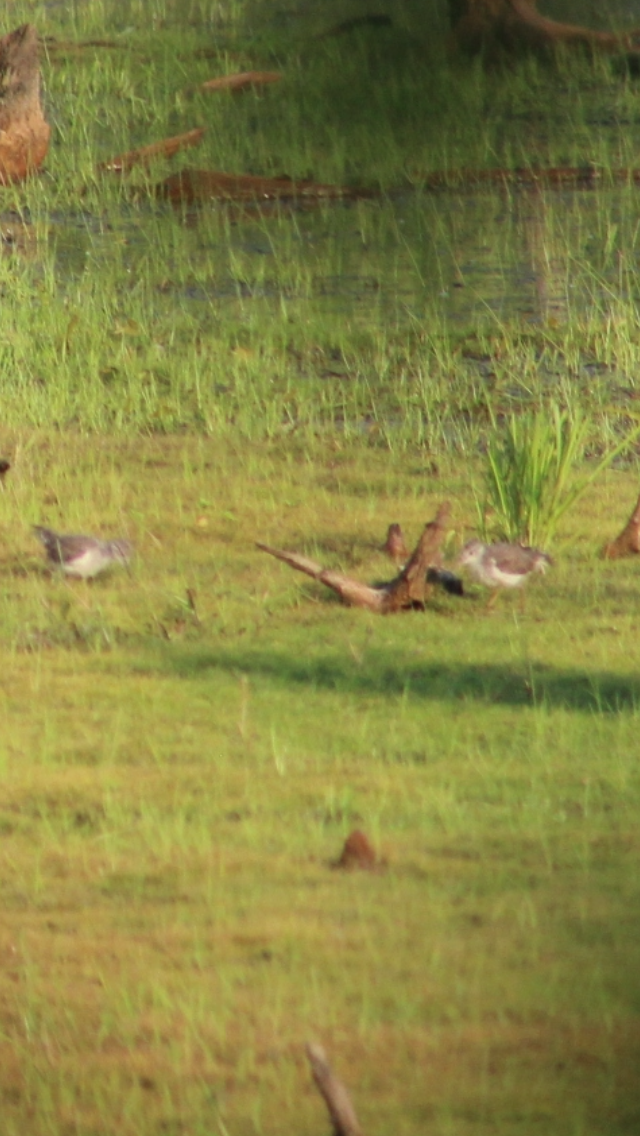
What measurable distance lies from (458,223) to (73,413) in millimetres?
3418

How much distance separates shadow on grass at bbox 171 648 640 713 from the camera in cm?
416

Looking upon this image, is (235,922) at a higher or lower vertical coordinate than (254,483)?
lower

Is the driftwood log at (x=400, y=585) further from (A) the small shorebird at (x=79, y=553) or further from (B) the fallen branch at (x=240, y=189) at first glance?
(B) the fallen branch at (x=240, y=189)

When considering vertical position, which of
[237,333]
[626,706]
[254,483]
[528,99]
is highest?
[528,99]

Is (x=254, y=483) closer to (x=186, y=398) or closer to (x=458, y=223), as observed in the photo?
(x=186, y=398)

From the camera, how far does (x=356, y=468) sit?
6.79 m

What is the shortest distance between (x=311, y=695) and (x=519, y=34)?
8190 millimetres

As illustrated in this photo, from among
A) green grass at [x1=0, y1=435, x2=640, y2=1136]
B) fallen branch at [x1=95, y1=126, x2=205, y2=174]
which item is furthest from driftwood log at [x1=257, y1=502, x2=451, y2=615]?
fallen branch at [x1=95, y1=126, x2=205, y2=174]

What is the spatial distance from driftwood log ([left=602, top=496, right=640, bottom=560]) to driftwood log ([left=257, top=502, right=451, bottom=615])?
2.24 ft

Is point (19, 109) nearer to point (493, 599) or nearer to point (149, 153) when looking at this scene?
point (149, 153)

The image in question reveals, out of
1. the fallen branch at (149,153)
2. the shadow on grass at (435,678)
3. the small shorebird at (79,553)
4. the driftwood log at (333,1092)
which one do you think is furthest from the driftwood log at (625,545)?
the fallen branch at (149,153)

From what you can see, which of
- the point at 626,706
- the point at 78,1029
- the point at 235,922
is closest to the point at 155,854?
the point at 235,922

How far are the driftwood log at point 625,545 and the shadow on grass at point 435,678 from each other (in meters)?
1.12

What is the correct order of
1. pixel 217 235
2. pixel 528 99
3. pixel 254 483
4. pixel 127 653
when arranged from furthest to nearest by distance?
pixel 528 99, pixel 217 235, pixel 254 483, pixel 127 653
